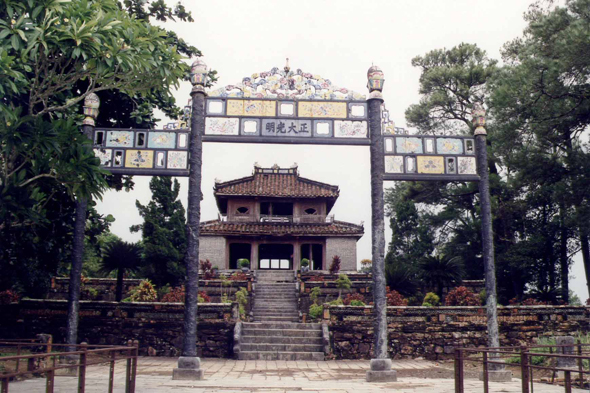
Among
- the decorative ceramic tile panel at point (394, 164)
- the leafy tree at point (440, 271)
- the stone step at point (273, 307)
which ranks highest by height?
the decorative ceramic tile panel at point (394, 164)

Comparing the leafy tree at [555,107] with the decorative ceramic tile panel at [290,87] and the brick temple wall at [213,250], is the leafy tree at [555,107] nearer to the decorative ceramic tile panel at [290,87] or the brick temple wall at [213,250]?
the decorative ceramic tile panel at [290,87]

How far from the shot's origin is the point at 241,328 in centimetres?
1398

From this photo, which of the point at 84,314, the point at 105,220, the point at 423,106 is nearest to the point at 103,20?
the point at 105,220

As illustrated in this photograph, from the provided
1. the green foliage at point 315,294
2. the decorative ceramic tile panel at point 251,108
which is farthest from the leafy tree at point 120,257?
the decorative ceramic tile panel at point 251,108

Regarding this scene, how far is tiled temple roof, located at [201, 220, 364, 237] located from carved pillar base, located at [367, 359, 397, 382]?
19.0 metres

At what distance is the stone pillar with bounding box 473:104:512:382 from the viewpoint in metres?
9.42

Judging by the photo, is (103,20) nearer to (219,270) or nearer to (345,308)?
(345,308)

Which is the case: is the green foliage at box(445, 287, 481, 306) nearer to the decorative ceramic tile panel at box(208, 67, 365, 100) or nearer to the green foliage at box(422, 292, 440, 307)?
the green foliage at box(422, 292, 440, 307)

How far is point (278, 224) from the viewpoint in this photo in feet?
95.2

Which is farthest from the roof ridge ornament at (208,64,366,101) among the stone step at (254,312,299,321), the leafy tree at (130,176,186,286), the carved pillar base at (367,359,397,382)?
the leafy tree at (130,176,186,286)

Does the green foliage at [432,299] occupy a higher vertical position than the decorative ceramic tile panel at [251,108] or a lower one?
lower

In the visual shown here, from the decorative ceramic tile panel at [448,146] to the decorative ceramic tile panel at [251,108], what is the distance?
11.1ft

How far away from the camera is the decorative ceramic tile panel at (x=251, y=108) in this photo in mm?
10320

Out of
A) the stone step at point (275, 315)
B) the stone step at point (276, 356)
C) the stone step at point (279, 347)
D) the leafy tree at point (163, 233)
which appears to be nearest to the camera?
the stone step at point (276, 356)
